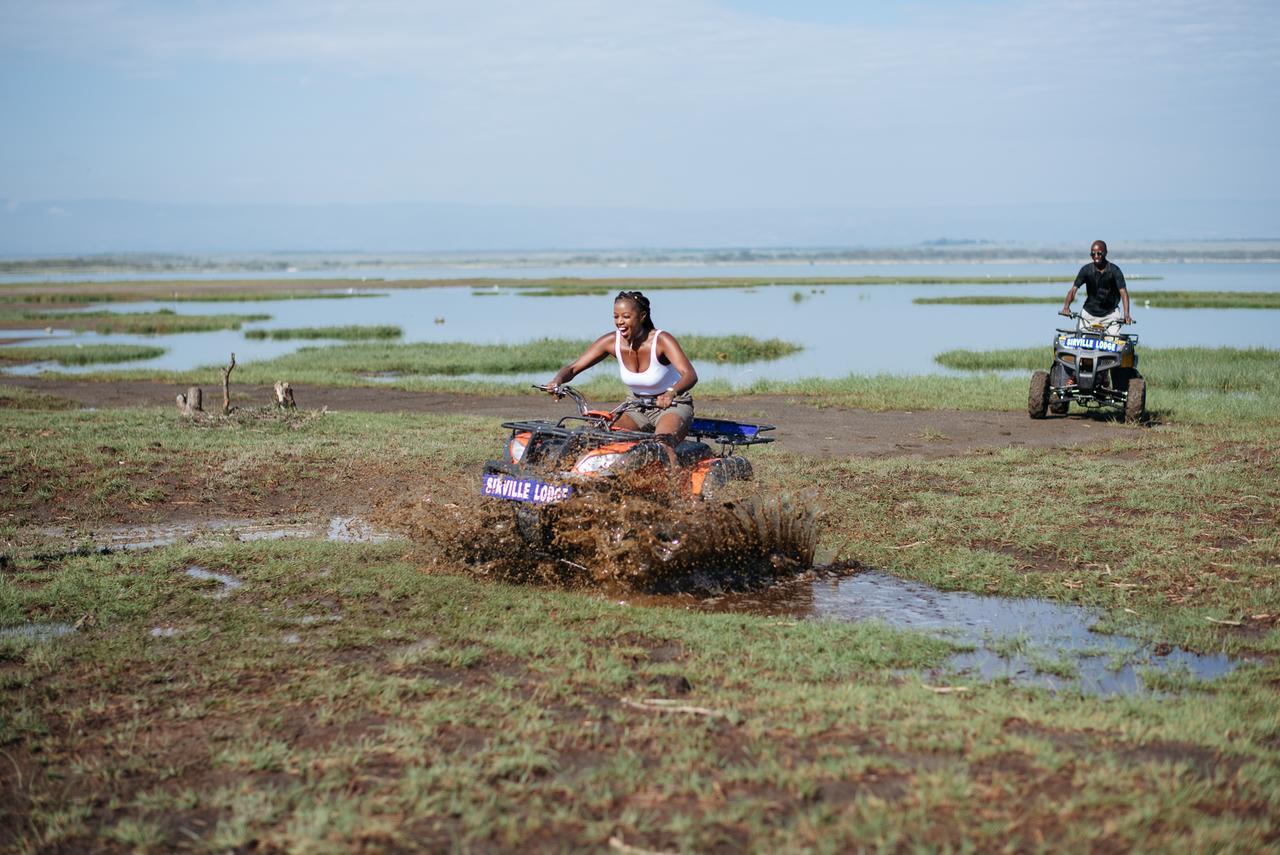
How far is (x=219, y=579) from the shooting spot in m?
7.82

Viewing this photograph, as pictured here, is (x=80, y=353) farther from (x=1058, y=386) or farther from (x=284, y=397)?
(x=1058, y=386)

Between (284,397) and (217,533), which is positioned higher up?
(284,397)

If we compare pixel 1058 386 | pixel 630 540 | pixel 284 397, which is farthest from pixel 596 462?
pixel 1058 386

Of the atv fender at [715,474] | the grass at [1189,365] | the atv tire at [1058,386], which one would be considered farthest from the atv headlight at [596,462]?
the grass at [1189,365]

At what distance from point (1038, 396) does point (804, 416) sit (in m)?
3.43

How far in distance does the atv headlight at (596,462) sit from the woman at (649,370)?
39cm

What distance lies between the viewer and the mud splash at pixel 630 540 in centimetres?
755

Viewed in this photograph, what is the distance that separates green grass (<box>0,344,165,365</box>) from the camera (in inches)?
1168

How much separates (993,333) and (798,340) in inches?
292

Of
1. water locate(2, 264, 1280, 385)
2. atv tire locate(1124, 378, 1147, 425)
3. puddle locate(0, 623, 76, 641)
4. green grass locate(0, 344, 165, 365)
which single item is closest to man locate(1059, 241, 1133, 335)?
atv tire locate(1124, 378, 1147, 425)

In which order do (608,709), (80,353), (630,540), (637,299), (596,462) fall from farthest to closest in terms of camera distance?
(80,353), (637,299), (596,462), (630,540), (608,709)

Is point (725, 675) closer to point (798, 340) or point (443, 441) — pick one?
point (443, 441)

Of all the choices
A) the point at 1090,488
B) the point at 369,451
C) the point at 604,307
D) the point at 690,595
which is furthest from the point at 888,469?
the point at 604,307

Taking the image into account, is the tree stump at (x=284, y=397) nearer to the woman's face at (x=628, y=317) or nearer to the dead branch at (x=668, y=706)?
the woman's face at (x=628, y=317)
